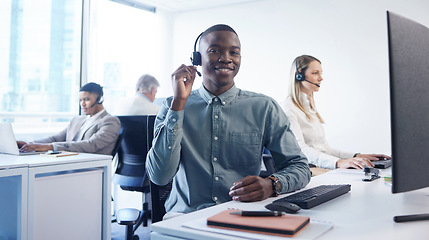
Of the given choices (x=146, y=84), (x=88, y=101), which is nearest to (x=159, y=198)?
(x=88, y=101)

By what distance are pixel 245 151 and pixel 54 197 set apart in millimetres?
1313

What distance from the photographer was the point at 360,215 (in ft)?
3.11

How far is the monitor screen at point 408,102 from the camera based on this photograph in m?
0.82

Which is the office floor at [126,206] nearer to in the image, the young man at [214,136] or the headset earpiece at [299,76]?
the headset earpiece at [299,76]

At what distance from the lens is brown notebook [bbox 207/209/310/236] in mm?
737

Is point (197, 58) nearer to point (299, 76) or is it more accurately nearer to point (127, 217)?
point (127, 217)

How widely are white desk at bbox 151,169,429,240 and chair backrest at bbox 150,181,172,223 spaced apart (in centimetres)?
49

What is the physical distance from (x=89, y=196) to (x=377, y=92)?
11.7 feet

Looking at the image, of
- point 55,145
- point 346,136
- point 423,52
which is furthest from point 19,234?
point 346,136

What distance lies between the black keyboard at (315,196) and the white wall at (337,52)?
3.45 m

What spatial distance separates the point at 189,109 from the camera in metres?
1.49

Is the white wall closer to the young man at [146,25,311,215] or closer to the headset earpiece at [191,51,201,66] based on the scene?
the young man at [146,25,311,215]

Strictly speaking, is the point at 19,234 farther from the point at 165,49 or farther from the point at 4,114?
the point at 165,49

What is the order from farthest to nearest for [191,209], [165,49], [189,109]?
[165,49]
[189,109]
[191,209]
